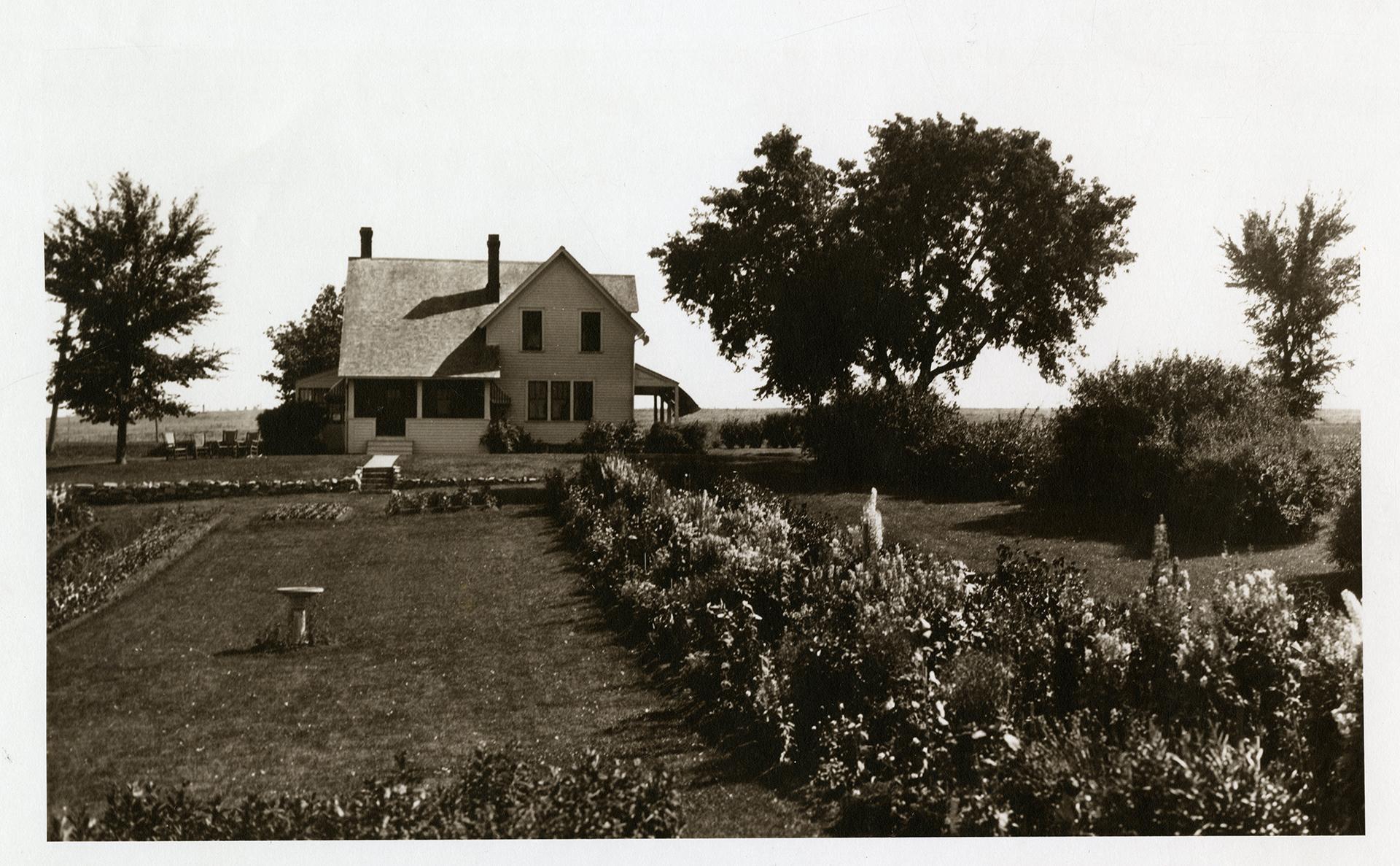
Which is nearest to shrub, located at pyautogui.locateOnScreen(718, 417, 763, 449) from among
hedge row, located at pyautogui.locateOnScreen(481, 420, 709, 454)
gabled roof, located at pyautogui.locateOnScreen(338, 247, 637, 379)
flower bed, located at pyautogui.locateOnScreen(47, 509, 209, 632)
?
hedge row, located at pyautogui.locateOnScreen(481, 420, 709, 454)

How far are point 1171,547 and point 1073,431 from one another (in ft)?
11.4

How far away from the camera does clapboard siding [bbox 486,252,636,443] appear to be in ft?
45.3

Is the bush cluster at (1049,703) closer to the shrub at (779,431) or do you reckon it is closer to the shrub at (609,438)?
the shrub at (609,438)

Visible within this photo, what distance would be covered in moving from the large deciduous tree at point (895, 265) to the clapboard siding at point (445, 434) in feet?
11.2

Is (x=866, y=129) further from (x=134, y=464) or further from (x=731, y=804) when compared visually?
(x=134, y=464)

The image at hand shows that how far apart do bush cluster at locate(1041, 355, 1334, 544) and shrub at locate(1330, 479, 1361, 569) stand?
1331 mm

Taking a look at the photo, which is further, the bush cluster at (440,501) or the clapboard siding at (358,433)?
the clapboard siding at (358,433)

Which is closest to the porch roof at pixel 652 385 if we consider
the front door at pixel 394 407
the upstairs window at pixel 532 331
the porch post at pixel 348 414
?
the upstairs window at pixel 532 331

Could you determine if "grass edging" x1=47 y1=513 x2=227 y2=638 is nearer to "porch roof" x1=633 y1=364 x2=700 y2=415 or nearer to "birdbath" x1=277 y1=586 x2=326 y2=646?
"birdbath" x1=277 y1=586 x2=326 y2=646

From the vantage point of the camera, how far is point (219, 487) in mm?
9227

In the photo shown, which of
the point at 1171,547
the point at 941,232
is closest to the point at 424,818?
the point at 1171,547

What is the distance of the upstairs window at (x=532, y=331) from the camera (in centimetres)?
1498

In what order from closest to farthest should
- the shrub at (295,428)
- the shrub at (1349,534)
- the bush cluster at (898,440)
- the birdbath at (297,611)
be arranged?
1. the shrub at (1349,534)
2. the birdbath at (297,611)
3. the shrub at (295,428)
4. the bush cluster at (898,440)

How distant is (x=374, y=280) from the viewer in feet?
38.5
